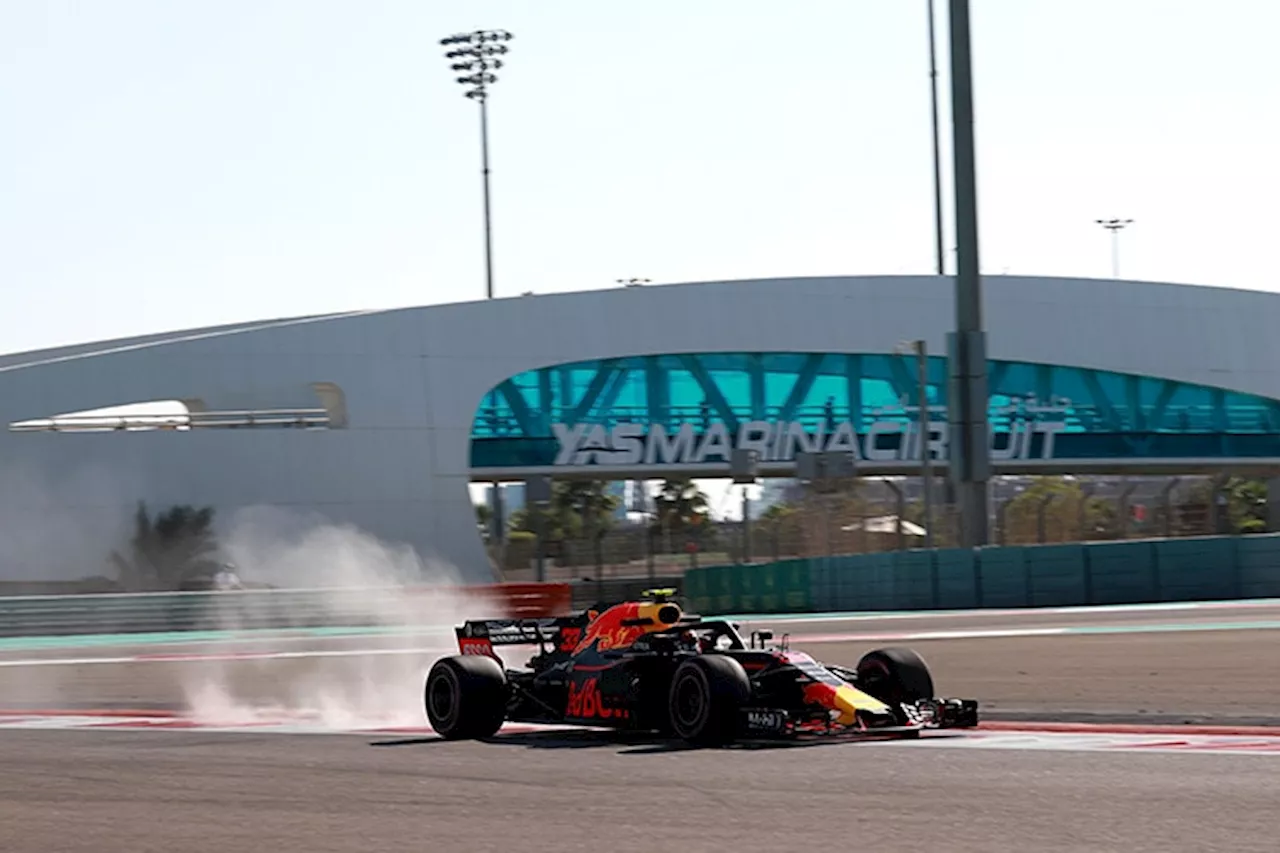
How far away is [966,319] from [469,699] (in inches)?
705

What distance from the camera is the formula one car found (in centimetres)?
1245

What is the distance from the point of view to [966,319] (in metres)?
30.7

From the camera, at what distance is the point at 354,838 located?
29.5ft

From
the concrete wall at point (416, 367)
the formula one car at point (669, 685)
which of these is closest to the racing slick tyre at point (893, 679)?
the formula one car at point (669, 685)

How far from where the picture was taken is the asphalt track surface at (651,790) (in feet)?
28.1

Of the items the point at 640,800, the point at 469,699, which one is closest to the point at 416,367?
the point at 469,699

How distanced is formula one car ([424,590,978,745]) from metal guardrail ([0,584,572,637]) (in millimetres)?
21466

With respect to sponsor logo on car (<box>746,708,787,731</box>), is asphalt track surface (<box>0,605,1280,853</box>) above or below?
below

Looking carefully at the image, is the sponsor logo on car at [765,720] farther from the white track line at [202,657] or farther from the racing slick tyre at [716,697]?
the white track line at [202,657]

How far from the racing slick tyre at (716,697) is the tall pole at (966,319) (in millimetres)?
17734

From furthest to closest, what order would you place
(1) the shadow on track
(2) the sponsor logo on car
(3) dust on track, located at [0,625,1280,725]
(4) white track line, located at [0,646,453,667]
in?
1. (4) white track line, located at [0,646,453,667]
2. (3) dust on track, located at [0,625,1280,725]
3. (1) the shadow on track
4. (2) the sponsor logo on car

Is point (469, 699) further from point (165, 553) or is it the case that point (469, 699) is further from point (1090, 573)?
point (165, 553)

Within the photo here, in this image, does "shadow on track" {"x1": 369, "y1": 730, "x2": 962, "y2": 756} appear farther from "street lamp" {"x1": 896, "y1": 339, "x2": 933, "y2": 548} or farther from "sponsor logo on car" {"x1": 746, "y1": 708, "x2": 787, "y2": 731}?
"street lamp" {"x1": 896, "y1": 339, "x2": 933, "y2": 548}

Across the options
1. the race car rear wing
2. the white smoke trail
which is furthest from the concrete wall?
the race car rear wing
